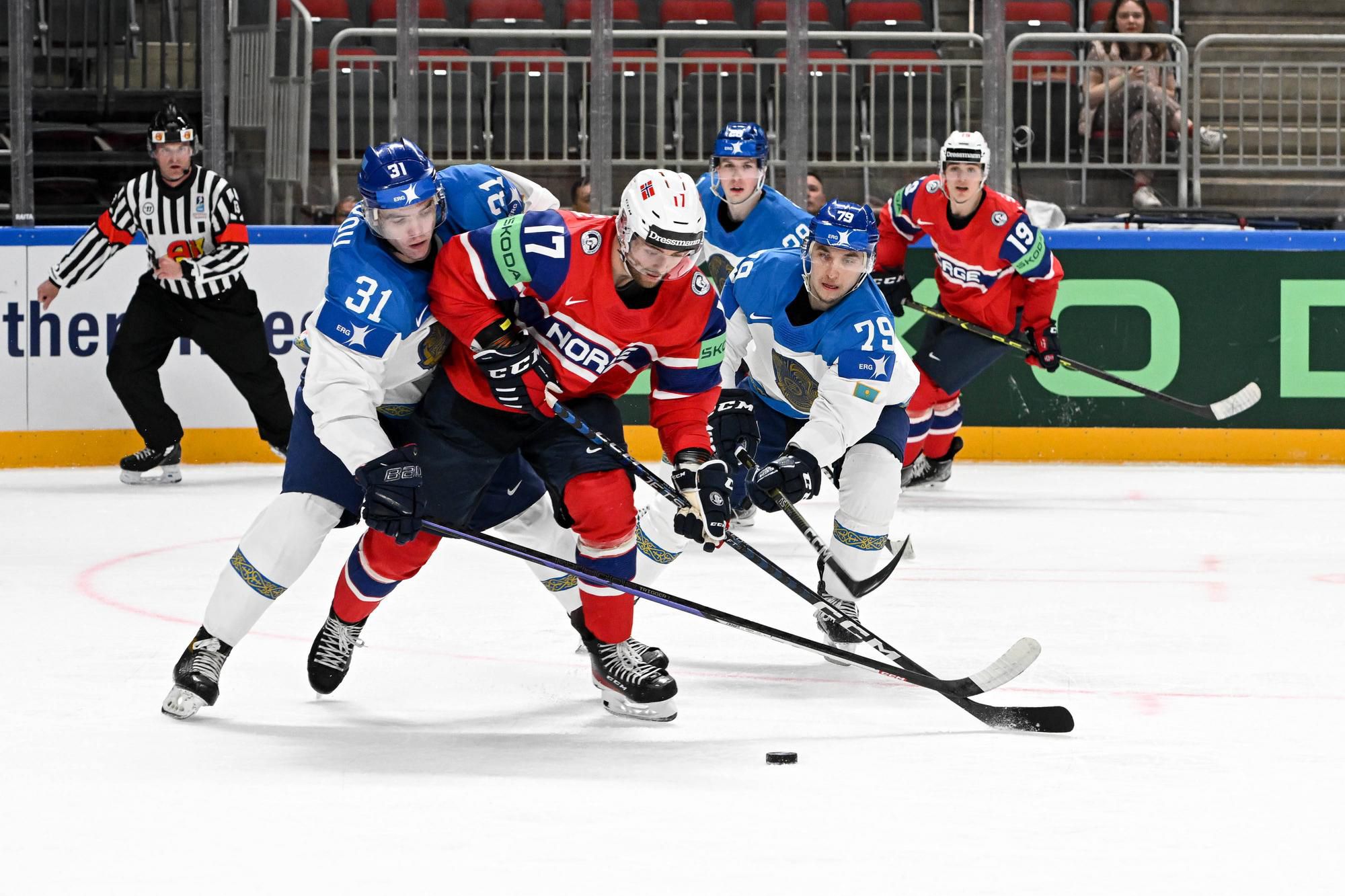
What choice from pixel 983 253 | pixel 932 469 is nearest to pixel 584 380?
pixel 983 253

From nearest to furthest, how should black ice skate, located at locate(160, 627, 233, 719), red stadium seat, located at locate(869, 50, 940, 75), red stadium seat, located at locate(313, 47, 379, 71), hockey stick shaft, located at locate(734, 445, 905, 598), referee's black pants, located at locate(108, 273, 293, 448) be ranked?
black ice skate, located at locate(160, 627, 233, 719) → hockey stick shaft, located at locate(734, 445, 905, 598) → referee's black pants, located at locate(108, 273, 293, 448) → red stadium seat, located at locate(313, 47, 379, 71) → red stadium seat, located at locate(869, 50, 940, 75)

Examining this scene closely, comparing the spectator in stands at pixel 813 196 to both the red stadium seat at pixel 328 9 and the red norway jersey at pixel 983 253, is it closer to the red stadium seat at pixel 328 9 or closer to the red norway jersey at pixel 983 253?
the red norway jersey at pixel 983 253

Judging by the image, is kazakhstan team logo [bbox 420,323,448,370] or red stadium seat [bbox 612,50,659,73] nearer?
kazakhstan team logo [bbox 420,323,448,370]

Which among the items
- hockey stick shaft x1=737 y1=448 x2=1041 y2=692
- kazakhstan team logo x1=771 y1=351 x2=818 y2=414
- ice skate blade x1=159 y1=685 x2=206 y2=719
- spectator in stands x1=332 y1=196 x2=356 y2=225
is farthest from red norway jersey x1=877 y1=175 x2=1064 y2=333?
ice skate blade x1=159 y1=685 x2=206 y2=719

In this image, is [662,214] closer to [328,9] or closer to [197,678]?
[197,678]

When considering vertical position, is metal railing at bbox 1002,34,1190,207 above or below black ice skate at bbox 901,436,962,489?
above

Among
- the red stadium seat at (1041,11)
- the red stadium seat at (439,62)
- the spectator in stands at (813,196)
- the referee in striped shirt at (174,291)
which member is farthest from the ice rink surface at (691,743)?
the red stadium seat at (1041,11)

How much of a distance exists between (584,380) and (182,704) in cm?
92

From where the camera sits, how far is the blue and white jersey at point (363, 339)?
307cm

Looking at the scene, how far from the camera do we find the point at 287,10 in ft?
25.5

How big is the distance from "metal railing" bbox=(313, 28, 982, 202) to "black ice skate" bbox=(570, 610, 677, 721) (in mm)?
4508

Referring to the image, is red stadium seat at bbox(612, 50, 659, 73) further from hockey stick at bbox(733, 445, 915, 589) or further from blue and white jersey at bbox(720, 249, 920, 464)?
hockey stick at bbox(733, 445, 915, 589)

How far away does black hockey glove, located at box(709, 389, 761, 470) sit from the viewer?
3.94 metres

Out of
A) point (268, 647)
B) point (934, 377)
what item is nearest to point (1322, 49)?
point (934, 377)
